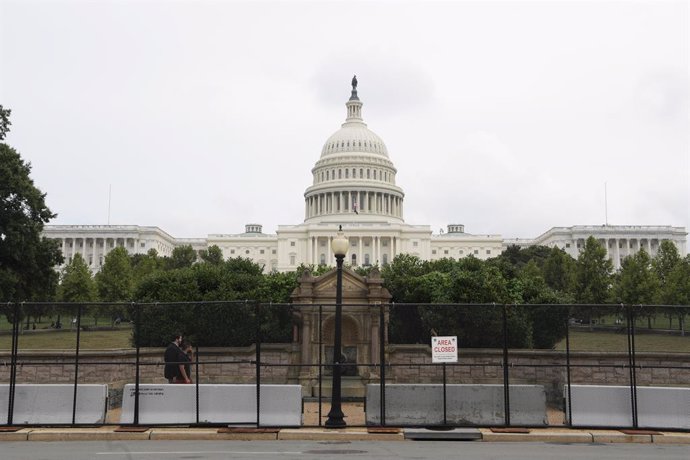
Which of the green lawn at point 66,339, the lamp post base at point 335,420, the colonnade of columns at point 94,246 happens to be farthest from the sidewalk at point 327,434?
the colonnade of columns at point 94,246

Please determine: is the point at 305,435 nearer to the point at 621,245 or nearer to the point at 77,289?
the point at 77,289

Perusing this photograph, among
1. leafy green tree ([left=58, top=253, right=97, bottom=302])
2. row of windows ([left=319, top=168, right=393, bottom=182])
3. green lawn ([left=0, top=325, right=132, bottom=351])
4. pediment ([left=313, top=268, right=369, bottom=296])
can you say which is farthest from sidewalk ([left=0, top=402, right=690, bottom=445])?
row of windows ([left=319, top=168, right=393, bottom=182])

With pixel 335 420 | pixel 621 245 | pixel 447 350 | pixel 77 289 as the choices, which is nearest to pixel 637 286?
pixel 447 350

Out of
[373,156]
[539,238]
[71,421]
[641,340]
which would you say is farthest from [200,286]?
[539,238]

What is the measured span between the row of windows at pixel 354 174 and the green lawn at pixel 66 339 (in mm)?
133648

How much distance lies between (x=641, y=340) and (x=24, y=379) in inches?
699

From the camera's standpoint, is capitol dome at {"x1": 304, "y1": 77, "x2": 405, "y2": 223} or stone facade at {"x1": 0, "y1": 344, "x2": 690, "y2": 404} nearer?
stone facade at {"x1": 0, "y1": 344, "x2": 690, "y2": 404}

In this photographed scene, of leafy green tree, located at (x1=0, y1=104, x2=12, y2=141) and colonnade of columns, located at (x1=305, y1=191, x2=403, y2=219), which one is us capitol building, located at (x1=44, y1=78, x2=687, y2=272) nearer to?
colonnade of columns, located at (x1=305, y1=191, x2=403, y2=219)

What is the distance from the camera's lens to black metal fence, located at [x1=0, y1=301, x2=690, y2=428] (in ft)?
58.9

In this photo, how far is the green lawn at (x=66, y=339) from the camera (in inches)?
814

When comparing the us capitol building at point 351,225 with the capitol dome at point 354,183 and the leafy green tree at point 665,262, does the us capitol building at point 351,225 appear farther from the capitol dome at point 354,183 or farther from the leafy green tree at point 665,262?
the leafy green tree at point 665,262

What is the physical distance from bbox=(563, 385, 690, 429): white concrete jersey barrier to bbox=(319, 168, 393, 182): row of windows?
139075 mm

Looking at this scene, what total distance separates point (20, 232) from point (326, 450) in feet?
105

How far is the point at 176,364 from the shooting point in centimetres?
1830
